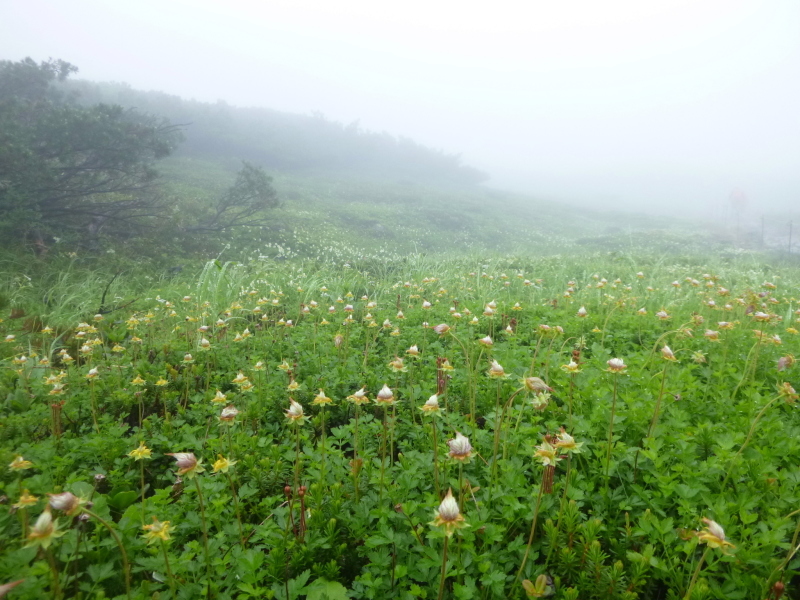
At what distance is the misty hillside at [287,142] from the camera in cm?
3681

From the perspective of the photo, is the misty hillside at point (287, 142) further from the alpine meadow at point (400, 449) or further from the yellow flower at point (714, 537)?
the yellow flower at point (714, 537)

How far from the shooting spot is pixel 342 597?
1374mm

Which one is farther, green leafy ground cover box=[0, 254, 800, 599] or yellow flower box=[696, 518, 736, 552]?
green leafy ground cover box=[0, 254, 800, 599]

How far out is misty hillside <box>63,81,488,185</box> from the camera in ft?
121

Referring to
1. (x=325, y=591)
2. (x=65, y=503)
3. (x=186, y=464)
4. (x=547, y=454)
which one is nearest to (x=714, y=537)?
(x=547, y=454)

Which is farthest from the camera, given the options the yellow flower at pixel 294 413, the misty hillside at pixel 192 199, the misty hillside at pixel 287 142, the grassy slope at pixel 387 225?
the misty hillside at pixel 287 142

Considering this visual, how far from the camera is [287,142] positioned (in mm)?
50281

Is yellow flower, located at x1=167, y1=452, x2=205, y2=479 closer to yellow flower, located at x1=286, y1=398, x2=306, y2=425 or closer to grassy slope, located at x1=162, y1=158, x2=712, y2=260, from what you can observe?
yellow flower, located at x1=286, y1=398, x2=306, y2=425

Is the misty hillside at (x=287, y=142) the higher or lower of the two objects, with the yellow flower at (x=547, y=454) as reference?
higher

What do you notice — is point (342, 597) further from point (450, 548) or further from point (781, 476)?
point (781, 476)

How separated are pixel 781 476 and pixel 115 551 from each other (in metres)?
2.84

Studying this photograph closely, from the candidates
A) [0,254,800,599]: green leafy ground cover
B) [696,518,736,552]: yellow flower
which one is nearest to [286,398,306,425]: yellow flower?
[0,254,800,599]: green leafy ground cover

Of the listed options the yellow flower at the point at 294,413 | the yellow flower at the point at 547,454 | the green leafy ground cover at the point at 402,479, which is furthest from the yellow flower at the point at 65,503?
the yellow flower at the point at 547,454

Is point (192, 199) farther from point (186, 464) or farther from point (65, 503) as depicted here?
point (65, 503)
